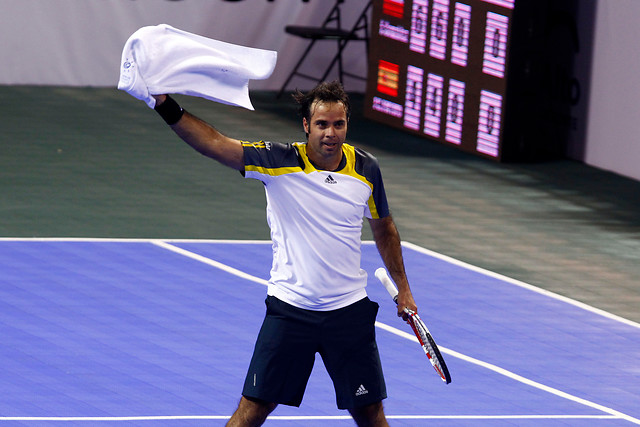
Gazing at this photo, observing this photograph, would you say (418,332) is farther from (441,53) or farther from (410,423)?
(441,53)

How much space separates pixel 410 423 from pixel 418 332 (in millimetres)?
1799

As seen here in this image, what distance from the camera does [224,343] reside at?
9555mm

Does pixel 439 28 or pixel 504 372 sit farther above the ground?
pixel 439 28

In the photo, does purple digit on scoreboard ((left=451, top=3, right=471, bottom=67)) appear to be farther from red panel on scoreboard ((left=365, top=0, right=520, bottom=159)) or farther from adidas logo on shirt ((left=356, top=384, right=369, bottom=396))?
adidas logo on shirt ((left=356, top=384, right=369, bottom=396))

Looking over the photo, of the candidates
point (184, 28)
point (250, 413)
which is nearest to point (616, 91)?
point (184, 28)

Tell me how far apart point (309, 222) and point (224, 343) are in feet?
11.2

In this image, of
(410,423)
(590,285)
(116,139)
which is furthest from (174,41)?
(116,139)

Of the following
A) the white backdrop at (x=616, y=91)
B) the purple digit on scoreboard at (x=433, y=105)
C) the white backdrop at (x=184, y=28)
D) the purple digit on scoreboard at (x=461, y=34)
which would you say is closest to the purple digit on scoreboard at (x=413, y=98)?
the purple digit on scoreboard at (x=433, y=105)

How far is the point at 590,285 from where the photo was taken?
11.8 meters

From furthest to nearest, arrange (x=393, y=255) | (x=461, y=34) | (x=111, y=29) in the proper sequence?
1. (x=111, y=29)
2. (x=461, y=34)
3. (x=393, y=255)

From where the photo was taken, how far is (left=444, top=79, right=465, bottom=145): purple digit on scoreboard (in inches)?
664

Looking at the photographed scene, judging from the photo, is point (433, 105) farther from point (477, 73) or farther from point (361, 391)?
point (361, 391)

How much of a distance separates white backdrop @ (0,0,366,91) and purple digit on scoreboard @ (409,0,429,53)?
3070mm

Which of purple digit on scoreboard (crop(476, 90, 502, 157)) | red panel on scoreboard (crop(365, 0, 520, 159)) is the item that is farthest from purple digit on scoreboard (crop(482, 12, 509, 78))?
purple digit on scoreboard (crop(476, 90, 502, 157))
